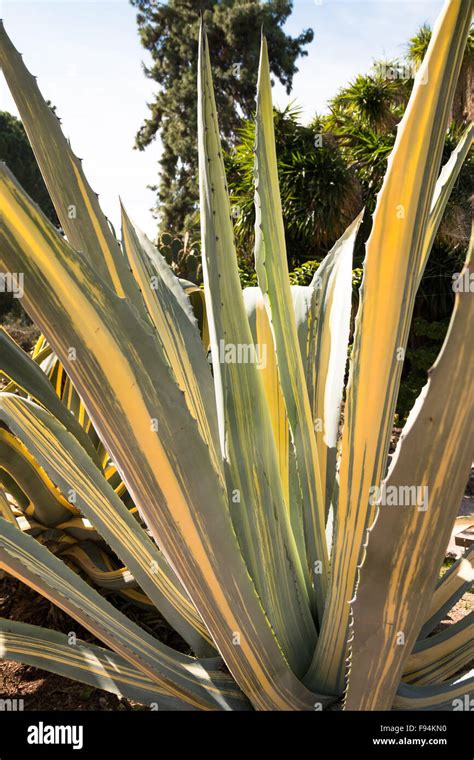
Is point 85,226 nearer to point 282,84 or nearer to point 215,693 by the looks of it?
point 215,693

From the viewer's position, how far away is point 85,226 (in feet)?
3.83

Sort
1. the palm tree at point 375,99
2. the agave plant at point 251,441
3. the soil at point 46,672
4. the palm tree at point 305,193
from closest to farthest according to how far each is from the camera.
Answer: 1. the agave plant at point 251,441
2. the soil at point 46,672
3. the palm tree at point 305,193
4. the palm tree at point 375,99

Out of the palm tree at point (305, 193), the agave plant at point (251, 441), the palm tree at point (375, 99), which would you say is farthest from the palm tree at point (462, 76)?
the agave plant at point (251, 441)

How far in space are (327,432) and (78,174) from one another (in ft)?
2.26

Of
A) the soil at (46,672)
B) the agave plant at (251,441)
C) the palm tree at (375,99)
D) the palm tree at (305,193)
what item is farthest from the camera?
the palm tree at (375,99)

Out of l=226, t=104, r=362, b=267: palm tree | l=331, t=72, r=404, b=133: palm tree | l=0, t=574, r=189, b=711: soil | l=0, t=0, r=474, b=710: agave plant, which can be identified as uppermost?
l=331, t=72, r=404, b=133: palm tree

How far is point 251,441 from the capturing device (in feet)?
3.43

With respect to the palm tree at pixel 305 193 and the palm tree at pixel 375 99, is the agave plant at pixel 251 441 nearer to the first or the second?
the palm tree at pixel 305 193

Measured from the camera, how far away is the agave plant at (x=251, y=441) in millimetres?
767

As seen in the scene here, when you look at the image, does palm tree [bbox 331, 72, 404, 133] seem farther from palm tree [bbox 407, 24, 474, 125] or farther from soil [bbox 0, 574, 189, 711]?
soil [bbox 0, 574, 189, 711]

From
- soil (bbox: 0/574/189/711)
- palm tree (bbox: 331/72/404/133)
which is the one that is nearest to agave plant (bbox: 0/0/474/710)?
soil (bbox: 0/574/189/711)

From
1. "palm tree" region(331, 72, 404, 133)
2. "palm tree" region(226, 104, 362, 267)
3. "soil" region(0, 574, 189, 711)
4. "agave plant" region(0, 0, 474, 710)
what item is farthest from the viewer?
"palm tree" region(331, 72, 404, 133)

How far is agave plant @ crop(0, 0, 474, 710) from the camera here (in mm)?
767

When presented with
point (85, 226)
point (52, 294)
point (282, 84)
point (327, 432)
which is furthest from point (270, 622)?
point (282, 84)
